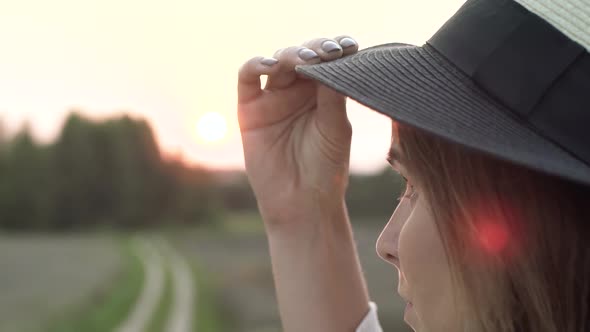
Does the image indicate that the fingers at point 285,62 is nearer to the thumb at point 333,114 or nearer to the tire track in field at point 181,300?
the thumb at point 333,114

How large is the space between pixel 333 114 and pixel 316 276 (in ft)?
1.08

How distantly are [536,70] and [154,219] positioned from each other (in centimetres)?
6945

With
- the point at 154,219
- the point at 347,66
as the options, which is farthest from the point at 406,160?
the point at 154,219

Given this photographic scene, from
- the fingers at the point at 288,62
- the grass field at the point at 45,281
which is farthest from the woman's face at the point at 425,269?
the grass field at the point at 45,281

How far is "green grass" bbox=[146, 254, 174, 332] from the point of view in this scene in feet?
54.0

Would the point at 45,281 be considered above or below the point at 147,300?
below

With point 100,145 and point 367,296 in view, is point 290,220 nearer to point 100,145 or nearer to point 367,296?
point 367,296

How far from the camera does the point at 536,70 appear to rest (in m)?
1.15

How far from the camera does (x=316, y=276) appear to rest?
5.82 feet

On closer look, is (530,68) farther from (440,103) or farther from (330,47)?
(330,47)

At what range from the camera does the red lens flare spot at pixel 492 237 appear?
4.15ft

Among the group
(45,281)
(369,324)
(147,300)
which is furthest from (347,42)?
(45,281)

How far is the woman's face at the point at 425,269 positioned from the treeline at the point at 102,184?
2531 inches

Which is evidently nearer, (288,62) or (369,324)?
(288,62)
